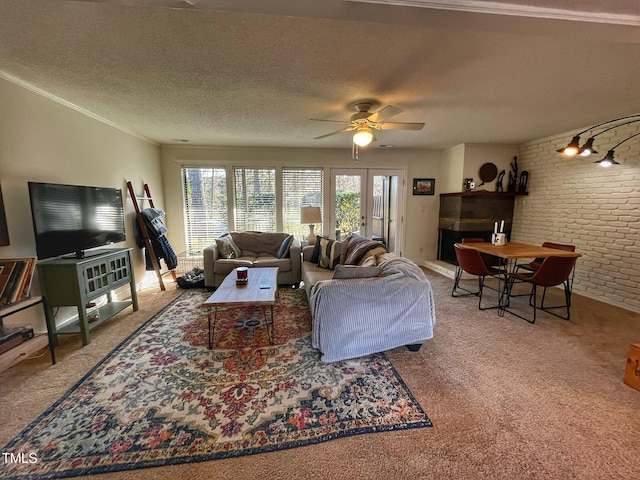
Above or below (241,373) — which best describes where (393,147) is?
above

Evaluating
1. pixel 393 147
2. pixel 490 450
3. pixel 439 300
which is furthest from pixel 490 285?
pixel 490 450

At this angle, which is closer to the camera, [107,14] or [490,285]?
[107,14]

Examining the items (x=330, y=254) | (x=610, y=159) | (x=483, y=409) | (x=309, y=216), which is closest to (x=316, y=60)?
(x=330, y=254)

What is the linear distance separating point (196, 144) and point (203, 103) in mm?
2296

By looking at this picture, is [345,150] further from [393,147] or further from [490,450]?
[490,450]

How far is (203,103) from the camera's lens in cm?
286

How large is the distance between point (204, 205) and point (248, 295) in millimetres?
3343

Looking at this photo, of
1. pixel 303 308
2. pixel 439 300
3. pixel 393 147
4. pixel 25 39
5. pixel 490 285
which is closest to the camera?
pixel 25 39

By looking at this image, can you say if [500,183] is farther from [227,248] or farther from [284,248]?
[227,248]

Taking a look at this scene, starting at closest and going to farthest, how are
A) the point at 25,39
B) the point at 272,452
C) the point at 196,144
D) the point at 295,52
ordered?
the point at 272,452 → the point at 25,39 → the point at 295,52 → the point at 196,144

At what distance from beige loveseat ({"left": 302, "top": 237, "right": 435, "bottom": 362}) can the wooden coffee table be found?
507 millimetres

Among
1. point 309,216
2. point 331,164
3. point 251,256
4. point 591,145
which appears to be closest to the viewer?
point 591,145

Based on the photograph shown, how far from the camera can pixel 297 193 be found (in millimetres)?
5309

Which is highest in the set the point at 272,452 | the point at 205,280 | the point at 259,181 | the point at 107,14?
the point at 107,14
